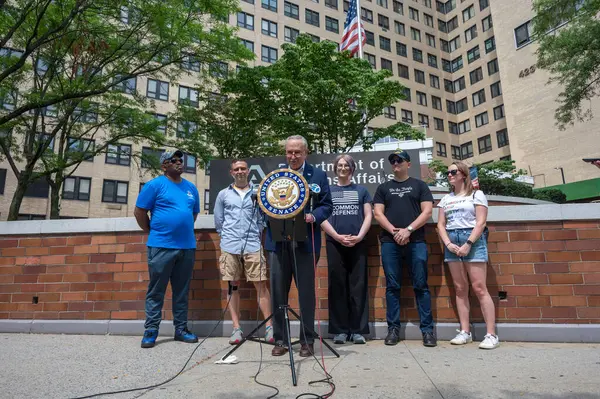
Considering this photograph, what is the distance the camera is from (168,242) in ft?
14.5

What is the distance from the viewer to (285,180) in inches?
145

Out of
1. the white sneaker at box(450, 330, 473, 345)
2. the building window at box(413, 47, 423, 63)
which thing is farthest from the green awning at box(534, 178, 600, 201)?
the building window at box(413, 47, 423, 63)

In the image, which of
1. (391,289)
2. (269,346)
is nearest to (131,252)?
(269,346)

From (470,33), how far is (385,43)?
11.9 meters

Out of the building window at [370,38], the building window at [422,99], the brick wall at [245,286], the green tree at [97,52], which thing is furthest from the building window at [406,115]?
the brick wall at [245,286]

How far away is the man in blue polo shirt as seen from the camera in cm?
439

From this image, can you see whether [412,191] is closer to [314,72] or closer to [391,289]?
[391,289]

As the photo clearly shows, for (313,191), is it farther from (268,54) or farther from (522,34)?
(522,34)

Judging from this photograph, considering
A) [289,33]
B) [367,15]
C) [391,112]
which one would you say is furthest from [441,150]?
[289,33]

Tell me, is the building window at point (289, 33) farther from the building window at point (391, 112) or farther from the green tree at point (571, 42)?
the green tree at point (571, 42)

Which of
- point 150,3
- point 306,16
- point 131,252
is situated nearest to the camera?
point 131,252

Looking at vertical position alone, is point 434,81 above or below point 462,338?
above

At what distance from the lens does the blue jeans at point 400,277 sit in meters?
4.34

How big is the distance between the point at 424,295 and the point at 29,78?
16.3 metres
